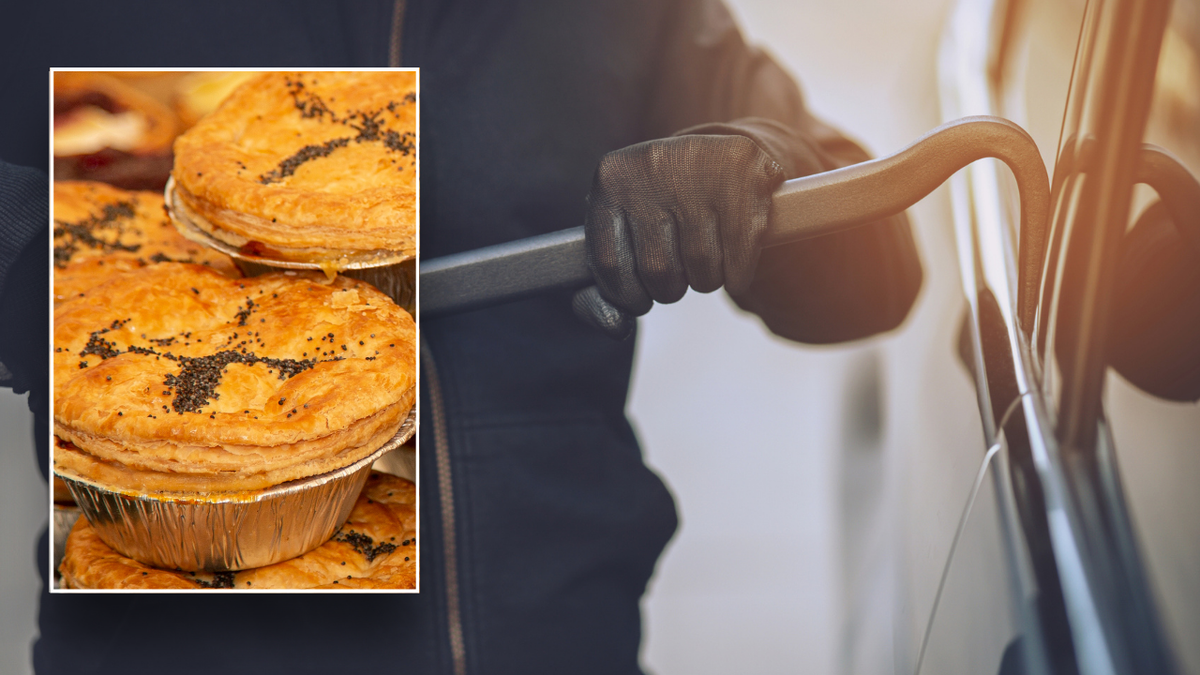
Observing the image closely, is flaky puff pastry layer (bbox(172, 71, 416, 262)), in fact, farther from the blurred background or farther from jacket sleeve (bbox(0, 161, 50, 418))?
the blurred background

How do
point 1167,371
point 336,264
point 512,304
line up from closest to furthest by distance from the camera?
point 1167,371 < point 336,264 < point 512,304

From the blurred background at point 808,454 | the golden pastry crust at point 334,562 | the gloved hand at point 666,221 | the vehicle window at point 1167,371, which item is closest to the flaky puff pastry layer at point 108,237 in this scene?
the blurred background at point 808,454

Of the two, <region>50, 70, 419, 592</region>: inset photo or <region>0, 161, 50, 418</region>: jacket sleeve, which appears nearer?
<region>50, 70, 419, 592</region>: inset photo

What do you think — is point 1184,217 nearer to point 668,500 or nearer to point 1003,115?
point 1003,115

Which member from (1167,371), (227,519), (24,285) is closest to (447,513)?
(227,519)

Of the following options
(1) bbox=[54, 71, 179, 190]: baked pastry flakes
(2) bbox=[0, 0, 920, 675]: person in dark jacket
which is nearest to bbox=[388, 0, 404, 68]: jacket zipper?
(2) bbox=[0, 0, 920, 675]: person in dark jacket

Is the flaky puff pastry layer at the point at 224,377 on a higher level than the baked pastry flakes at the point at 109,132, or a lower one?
lower

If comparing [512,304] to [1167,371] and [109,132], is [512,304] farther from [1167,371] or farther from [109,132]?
[1167,371]

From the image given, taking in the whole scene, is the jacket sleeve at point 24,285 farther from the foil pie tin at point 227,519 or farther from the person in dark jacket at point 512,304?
the foil pie tin at point 227,519
